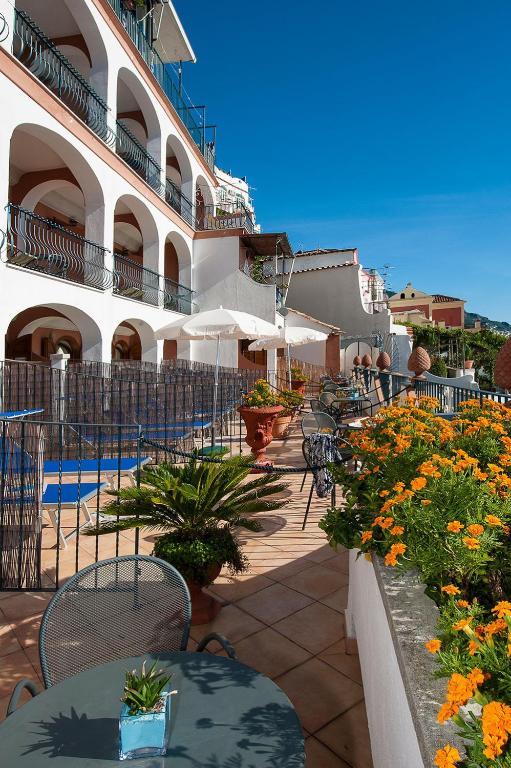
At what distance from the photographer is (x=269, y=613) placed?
308cm

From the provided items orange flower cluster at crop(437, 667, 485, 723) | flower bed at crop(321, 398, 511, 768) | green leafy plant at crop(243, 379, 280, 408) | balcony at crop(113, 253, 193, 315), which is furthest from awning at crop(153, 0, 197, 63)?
orange flower cluster at crop(437, 667, 485, 723)

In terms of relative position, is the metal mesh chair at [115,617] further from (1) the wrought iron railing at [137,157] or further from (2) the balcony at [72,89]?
(1) the wrought iron railing at [137,157]

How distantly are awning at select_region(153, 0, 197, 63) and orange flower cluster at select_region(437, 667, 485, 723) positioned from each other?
790 inches

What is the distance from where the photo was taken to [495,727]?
2.46ft

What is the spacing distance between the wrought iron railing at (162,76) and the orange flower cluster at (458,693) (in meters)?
16.0

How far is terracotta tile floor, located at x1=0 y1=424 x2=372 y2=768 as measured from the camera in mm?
2148

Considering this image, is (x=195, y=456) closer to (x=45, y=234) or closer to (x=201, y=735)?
(x=201, y=735)

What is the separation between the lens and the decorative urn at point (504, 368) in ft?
12.5

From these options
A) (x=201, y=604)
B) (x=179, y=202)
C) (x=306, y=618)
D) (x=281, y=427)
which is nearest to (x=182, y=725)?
(x=201, y=604)

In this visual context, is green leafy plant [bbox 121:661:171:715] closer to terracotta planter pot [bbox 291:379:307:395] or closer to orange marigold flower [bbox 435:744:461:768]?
orange marigold flower [bbox 435:744:461:768]

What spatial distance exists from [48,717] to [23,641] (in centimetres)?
179

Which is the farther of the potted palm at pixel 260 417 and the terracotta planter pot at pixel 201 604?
the potted palm at pixel 260 417

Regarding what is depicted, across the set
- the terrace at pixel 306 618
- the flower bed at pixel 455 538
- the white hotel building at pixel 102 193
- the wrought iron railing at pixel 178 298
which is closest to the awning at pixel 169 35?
the white hotel building at pixel 102 193

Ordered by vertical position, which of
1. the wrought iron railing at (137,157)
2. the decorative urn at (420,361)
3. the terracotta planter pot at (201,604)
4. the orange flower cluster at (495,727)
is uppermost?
the wrought iron railing at (137,157)
